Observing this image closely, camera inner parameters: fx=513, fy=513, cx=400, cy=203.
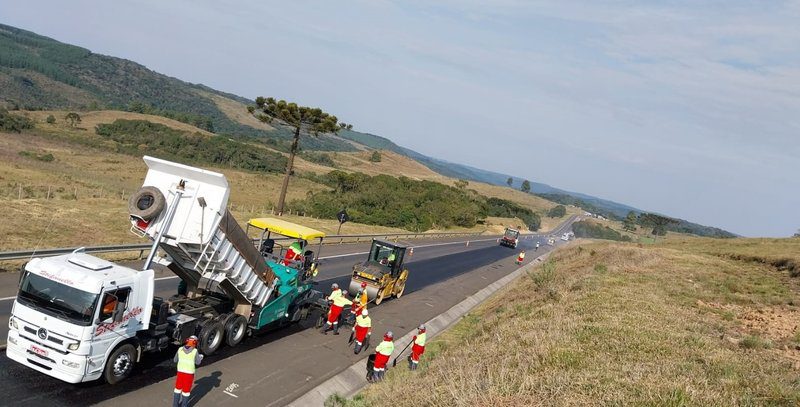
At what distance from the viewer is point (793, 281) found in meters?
27.3

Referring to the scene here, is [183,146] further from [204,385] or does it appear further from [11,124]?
[204,385]

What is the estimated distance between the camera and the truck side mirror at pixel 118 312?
9836 millimetres

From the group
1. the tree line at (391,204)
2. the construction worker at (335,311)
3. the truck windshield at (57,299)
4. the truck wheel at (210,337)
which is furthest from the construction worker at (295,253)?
the tree line at (391,204)

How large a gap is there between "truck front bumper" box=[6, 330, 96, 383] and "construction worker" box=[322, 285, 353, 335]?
25.8 feet

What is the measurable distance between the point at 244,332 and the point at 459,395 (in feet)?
23.6

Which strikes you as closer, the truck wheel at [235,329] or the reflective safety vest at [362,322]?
the truck wheel at [235,329]

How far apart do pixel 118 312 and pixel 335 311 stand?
7601mm

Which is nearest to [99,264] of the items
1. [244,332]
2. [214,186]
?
[214,186]

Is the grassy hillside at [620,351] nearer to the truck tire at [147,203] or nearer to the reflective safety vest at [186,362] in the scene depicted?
the reflective safety vest at [186,362]

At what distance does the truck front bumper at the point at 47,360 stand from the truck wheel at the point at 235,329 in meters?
3.99

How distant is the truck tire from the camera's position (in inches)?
426

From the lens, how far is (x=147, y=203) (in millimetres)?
11102

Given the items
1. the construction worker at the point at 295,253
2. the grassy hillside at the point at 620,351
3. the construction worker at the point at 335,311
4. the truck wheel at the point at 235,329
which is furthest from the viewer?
the construction worker at the point at 295,253

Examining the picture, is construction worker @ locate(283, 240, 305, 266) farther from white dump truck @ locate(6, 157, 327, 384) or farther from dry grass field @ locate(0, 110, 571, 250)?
dry grass field @ locate(0, 110, 571, 250)
